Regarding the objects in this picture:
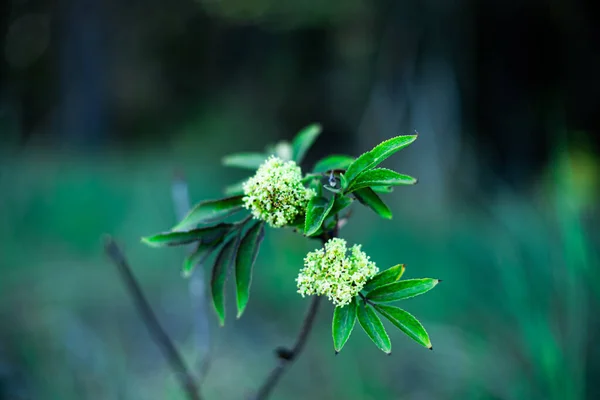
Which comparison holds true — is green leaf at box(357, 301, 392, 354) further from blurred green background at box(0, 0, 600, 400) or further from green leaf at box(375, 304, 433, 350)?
blurred green background at box(0, 0, 600, 400)

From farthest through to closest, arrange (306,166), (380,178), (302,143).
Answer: (306,166)
(302,143)
(380,178)

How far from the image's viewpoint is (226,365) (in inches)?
93.7

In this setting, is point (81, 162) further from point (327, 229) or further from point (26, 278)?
point (327, 229)

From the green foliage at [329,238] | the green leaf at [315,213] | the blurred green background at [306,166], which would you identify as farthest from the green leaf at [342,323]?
the blurred green background at [306,166]

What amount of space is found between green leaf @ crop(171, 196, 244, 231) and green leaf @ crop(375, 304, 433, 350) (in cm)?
26

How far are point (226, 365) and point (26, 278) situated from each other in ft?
5.56

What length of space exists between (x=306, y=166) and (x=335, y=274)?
686 cm

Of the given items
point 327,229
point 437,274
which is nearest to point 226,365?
point 437,274

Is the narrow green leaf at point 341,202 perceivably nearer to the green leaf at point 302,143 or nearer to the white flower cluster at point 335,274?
the white flower cluster at point 335,274

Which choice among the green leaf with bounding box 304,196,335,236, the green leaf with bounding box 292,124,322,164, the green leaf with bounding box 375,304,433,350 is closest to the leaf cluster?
the green leaf with bounding box 375,304,433,350

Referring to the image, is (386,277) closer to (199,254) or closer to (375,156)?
(375,156)

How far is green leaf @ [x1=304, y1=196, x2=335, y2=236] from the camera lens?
0.55m

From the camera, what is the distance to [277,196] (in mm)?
623

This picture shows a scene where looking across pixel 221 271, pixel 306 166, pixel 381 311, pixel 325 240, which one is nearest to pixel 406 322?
pixel 381 311
